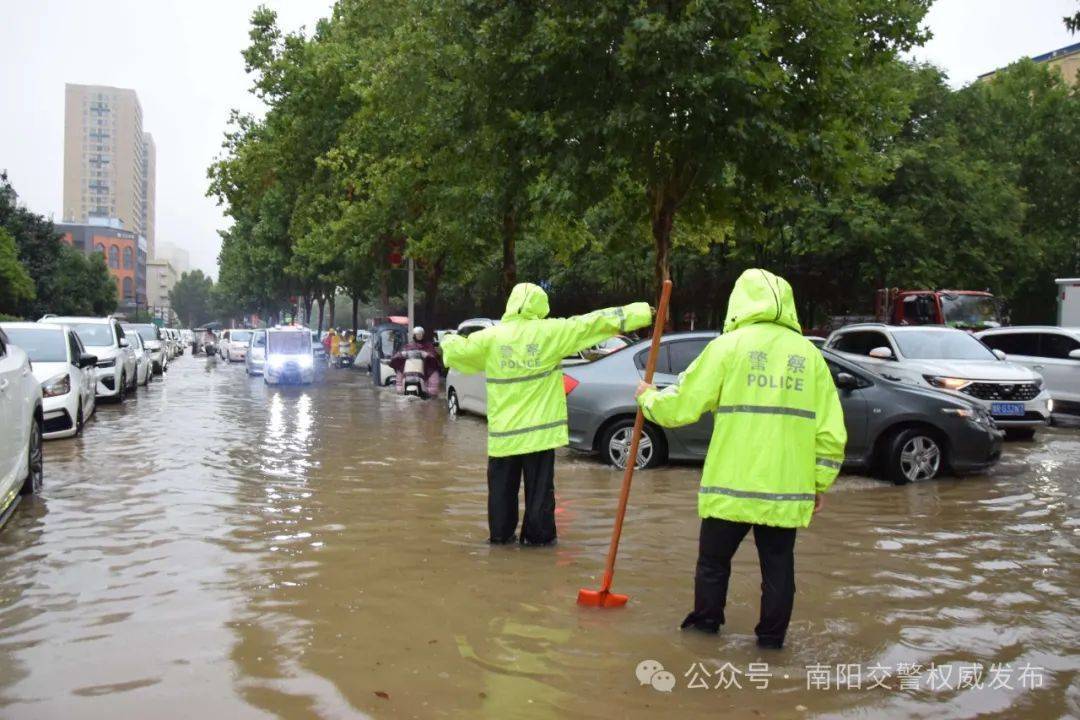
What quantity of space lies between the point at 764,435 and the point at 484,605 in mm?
1925

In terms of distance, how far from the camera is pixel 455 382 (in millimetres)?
19047

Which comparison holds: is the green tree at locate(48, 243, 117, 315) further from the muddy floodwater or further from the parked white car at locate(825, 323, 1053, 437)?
the muddy floodwater

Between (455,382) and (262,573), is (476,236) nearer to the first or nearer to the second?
(455,382)

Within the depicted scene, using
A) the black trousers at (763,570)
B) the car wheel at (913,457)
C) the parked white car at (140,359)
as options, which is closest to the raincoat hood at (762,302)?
the black trousers at (763,570)

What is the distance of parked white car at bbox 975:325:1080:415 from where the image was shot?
56.2ft

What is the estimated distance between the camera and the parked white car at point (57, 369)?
43.2 ft

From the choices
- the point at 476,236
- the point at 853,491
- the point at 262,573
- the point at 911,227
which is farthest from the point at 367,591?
the point at 911,227

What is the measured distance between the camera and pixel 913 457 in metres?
10.7

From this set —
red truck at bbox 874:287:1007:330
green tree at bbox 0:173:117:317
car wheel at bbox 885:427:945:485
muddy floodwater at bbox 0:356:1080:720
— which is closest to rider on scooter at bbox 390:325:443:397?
red truck at bbox 874:287:1007:330

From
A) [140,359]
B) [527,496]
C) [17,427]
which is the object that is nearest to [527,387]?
[527,496]

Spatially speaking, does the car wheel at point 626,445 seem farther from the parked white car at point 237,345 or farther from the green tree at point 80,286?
the green tree at point 80,286

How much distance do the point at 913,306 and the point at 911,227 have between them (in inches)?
282

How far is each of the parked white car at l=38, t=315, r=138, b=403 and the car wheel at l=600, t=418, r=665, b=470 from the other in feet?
38.8

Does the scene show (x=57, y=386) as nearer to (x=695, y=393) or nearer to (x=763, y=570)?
(x=695, y=393)
